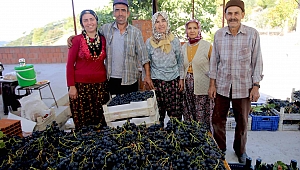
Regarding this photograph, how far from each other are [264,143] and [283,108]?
1.84 ft

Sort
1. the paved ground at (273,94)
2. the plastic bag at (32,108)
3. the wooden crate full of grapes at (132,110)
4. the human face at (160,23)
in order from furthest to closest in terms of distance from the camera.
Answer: the plastic bag at (32,108) < the paved ground at (273,94) < the human face at (160,23) < the wooden crate full of grapes at (132,110)

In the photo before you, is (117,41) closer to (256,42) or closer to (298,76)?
(256,42)

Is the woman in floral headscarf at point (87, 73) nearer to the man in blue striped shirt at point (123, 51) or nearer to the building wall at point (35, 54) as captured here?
the man in blue striped shirt at point (123, 51)

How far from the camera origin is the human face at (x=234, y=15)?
6.79ft

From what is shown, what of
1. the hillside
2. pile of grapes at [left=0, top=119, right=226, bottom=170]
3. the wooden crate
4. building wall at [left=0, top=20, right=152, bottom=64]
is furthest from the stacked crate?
building wall at [left=0, top=20, right=152, bottom=64]

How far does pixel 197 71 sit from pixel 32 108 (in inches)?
84.2

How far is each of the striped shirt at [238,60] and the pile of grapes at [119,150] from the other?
2.80 ft

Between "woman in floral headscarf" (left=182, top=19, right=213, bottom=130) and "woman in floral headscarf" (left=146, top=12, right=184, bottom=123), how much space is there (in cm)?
11

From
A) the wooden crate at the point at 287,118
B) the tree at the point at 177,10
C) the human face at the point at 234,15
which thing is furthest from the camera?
the tree at the point at 177,10

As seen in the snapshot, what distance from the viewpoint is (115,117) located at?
6.28 feet

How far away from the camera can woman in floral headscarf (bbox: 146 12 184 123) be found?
2.46 m

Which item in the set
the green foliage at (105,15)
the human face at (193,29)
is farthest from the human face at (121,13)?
the green foliage at (105,15)

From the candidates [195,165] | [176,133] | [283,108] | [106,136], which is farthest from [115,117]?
[283,108]

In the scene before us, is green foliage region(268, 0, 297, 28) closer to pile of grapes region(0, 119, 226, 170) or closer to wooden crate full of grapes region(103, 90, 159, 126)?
wooden crate full of grapes region(103, 90, 159, 126)
